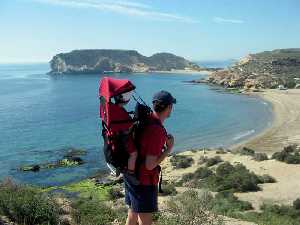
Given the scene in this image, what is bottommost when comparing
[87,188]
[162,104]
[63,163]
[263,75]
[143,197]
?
[63,163]

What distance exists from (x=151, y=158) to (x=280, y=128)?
155ft

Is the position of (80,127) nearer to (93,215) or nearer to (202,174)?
(202,174)

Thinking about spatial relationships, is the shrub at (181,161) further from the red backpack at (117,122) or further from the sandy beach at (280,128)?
the red backpack at (117,122)

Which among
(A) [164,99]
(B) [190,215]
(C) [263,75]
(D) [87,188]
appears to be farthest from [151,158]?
(C) [263,75]

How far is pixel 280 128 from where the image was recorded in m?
50.1

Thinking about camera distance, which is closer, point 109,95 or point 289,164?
point 109,95

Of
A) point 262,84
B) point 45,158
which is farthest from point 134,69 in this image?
point 45,158

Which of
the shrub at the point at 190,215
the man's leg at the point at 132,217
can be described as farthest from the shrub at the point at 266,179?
the man's leg at the point at 132,217

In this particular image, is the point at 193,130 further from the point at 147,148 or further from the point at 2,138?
the point at 147,148

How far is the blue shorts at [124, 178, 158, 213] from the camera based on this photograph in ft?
16.5

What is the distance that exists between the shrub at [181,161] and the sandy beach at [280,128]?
738cm

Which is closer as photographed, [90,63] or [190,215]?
[190,215]

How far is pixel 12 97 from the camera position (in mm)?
92812

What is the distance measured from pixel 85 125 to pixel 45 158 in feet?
63.4
